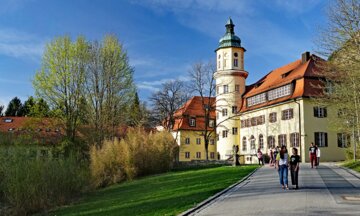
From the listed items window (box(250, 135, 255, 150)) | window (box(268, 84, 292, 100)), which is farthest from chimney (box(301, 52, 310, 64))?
window (box(250, 135, 255, 150))

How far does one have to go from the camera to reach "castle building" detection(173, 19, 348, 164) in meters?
43.3

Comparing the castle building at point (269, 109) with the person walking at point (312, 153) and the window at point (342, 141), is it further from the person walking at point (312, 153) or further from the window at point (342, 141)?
the person walking at point (312, 153)

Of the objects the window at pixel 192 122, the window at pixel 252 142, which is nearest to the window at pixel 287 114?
the window at pixel 252 142

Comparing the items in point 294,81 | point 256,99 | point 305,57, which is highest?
point 305,57

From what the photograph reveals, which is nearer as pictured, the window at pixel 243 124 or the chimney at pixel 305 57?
the chimney at pixel 305 57

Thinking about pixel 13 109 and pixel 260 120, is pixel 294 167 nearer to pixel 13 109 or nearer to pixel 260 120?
pixel 260 120

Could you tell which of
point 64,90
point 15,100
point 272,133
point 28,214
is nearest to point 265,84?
point 272,133

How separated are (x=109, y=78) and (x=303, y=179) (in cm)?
2653

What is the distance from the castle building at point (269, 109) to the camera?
4331cm

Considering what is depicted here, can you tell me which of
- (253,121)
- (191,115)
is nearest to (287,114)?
(253,121)

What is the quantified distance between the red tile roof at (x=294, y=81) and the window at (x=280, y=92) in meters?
0.43

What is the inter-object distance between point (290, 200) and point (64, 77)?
3305cm

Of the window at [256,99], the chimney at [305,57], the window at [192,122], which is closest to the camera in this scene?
the chimney at [305,57]

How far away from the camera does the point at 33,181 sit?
74.5 feet
